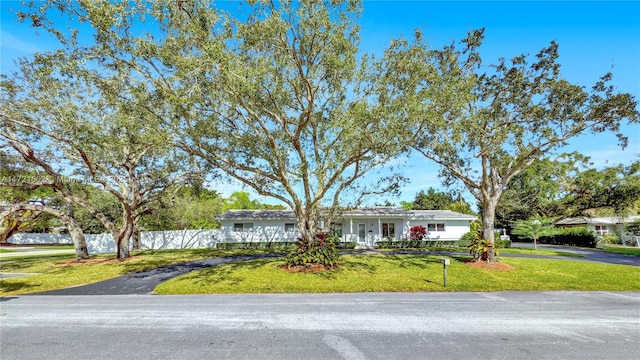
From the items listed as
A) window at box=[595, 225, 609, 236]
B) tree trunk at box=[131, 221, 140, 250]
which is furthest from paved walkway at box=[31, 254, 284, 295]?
window at box=[595, 225, 609, 236]

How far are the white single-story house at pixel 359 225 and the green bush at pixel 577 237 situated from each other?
11.2m

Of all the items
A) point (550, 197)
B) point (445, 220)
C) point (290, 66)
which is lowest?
point (445, 220)

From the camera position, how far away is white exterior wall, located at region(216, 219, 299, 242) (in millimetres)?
28391

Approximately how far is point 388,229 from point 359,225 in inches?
112

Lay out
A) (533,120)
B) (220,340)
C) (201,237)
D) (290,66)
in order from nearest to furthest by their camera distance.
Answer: (220,340) < (290,66) < (533,120) < (201,237)

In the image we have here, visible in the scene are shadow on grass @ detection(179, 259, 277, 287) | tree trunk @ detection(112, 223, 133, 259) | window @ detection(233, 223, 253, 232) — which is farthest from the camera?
window @ detection(233, 223, 253, 232)

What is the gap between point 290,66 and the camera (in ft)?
40.2

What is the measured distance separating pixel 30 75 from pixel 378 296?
737 inches

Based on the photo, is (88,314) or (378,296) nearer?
(88,314)

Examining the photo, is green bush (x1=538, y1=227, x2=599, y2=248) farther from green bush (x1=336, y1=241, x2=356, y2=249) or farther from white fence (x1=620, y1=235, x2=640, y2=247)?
green bush (x1=336, y1=241, x2=356, y2=249)

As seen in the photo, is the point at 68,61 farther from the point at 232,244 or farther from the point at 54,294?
the point at 232,244

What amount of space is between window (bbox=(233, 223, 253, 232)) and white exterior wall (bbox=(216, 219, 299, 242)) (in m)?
0.18

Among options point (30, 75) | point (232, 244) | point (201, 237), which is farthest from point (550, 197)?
point (30, 75)

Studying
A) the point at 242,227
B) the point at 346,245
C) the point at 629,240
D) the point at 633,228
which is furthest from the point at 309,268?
the point at 633,228
